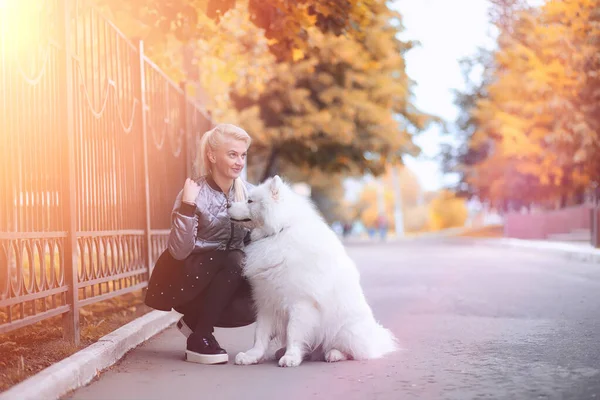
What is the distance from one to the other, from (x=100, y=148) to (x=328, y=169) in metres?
22.7

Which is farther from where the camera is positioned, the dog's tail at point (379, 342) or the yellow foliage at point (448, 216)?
the yellow foliage at point (448, 216)

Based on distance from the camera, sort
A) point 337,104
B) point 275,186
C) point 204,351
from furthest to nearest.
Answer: point 337,104 < point 204,351 < point 275,186

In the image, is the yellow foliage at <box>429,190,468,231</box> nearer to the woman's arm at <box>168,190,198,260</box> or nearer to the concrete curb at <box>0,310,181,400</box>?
the concrete curb at <box>0,310,181,400</box>

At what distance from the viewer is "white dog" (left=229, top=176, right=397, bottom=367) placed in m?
5.86

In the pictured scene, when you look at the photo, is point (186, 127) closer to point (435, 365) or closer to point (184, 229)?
point (184, 229)

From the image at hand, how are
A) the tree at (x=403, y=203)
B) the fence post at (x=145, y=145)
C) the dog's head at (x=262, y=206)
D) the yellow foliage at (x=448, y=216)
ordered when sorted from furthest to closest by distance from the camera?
the tree at (x=403, y=203), the yellow foliage at (x=448, y=216), the fence post at (x=145, y=145), the dog's head at (x=262, y=206)

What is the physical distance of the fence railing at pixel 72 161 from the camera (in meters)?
5.60

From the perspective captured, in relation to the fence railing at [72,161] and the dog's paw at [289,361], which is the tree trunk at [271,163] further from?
the dog's paw at [289,361]

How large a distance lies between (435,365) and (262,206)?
A: 5.19ft

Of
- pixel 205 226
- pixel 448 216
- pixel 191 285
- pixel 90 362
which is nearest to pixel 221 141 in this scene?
pixel 205 226

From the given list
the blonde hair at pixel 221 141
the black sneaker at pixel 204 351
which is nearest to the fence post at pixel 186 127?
the blonde hair at pixel 221 141

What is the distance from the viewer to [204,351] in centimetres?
620

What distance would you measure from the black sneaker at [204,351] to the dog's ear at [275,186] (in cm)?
121

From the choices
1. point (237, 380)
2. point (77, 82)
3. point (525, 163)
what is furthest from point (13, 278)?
point (525, 163)
